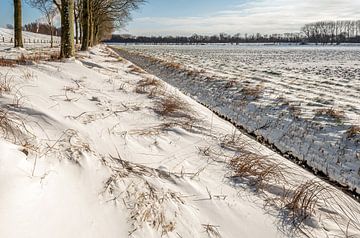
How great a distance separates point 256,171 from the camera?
12.3 ft

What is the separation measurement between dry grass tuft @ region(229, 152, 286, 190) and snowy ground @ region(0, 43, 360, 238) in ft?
0.05

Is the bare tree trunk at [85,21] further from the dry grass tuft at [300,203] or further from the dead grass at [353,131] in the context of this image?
the dry grass tuft at [300,203]

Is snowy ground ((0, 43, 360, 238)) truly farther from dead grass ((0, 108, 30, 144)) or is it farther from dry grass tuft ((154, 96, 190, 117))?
dry grass tuft ((154, 96, 190, 117))

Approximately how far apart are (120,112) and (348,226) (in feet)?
12.5

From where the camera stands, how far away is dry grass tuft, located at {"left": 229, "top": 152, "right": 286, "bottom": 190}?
3545 mm

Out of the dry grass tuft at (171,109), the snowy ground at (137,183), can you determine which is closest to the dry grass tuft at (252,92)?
the dry grass tuft at (171,109)

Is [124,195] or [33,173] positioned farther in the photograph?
[124,195]

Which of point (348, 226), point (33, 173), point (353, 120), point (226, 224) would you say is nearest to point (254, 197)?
point (226, 224)

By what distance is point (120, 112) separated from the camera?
538 cm

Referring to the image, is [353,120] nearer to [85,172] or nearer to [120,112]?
[120,112]

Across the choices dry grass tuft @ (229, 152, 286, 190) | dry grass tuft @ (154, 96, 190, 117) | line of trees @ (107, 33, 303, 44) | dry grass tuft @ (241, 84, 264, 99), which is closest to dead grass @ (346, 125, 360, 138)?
dry grass tuft @ (229, 152, 286, 190)

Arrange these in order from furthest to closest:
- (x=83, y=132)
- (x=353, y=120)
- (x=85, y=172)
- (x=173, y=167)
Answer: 1. (x=353, y=120)
2. (x=83, y=132)
3. (x=173, y=167)
4. (x=85, y=172)

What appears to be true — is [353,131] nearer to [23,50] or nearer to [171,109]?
[171,109]

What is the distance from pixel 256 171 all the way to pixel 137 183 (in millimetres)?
1506
